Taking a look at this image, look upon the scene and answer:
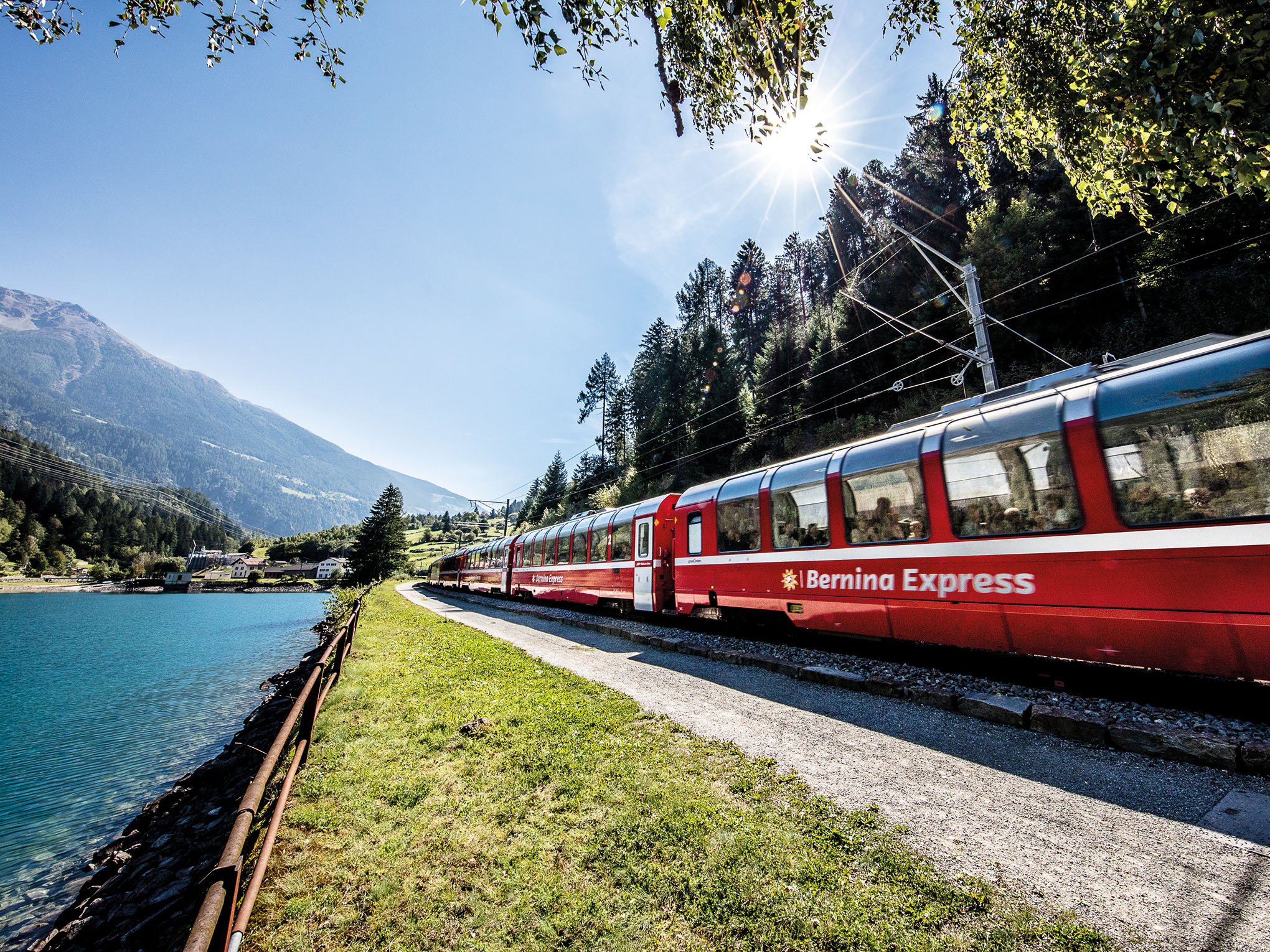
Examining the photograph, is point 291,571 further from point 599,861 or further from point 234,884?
point 234,884

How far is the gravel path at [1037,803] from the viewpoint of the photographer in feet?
7.86

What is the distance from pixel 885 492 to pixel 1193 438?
319 cm

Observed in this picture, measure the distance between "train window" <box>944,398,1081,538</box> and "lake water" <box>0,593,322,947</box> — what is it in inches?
430

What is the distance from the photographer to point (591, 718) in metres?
5.46

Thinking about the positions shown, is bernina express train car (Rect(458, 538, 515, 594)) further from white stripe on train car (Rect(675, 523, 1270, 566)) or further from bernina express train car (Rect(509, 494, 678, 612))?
white stripe on train car (Rect(675, 523, 1270, 566))

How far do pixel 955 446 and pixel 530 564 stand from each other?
Answer: 794 inches

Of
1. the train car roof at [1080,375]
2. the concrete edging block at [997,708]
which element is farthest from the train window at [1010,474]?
the concrete edging block at [997,708]

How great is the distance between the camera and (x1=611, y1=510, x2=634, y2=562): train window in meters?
15.4

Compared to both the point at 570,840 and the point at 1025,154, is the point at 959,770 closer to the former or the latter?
the point at 570,840

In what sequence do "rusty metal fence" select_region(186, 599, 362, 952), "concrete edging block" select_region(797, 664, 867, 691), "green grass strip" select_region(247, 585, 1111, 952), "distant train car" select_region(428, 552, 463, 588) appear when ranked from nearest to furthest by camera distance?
"rusty metal fence" select_region(186, 599, 362, 952) → "green grass strip" select_region(247, 585, 1111, 952) → "concrete edging block" select_region(797, 664, 867, 691) → "distant train car" select_region(428, 552, 463, 588)

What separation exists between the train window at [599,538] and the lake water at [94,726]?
32.0ft

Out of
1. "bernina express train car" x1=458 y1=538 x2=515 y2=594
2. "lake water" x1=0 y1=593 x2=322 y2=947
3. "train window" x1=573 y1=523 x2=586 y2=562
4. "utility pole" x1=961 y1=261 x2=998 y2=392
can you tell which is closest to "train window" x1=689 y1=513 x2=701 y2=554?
"utility pole" x1=961 y1=261 x2=998 y2=392

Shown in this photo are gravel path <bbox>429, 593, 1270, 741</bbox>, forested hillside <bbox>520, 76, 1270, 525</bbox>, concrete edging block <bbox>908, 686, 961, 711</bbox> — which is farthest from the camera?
forested hillside <bbox>520, 76, 1270, 525</bbox>

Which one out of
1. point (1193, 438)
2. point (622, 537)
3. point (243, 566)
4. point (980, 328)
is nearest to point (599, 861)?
point (1193, 438)
